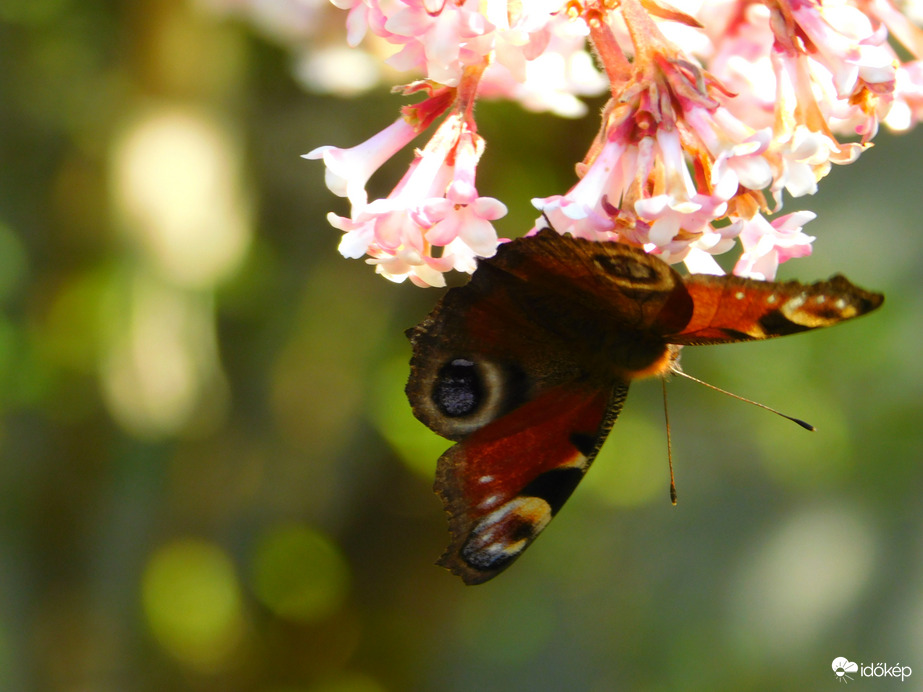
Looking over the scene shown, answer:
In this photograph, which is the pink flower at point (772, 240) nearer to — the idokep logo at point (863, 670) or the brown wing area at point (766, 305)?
the brown wing area at point (766, 305)

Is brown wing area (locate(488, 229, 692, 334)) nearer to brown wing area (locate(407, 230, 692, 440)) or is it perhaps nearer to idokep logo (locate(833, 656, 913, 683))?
brown wing area (locate(407, 230, 692, 440))

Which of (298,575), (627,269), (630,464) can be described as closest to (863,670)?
(630,464)

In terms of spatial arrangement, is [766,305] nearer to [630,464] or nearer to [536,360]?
[536,360]

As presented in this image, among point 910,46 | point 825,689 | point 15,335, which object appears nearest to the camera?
point 910,46

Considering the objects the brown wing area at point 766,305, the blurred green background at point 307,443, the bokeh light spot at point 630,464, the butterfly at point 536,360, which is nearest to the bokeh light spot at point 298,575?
the blurred green background at point 307,443

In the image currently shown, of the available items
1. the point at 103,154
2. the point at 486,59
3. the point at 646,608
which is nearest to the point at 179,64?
the point at 103,154

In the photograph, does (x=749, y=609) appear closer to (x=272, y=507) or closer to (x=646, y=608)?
(x=646, y=608)

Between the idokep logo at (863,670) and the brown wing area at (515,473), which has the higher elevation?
the brown wing area at (515,473)
